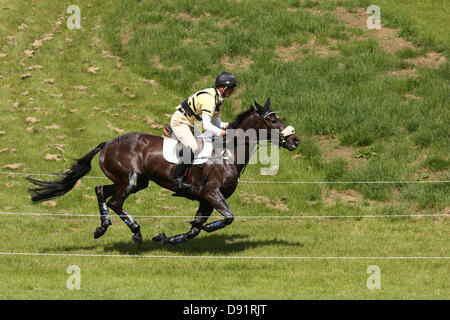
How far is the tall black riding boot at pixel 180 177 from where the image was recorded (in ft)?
40.5

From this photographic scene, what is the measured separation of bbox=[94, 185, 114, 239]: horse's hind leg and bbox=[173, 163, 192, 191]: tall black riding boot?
5.17 feet

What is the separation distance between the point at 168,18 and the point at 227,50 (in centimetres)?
398

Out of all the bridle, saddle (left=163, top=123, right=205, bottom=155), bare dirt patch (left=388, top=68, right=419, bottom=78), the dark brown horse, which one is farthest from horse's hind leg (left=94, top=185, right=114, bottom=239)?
bare dirt patch (left=388, top=68, right=419, bottom=78)

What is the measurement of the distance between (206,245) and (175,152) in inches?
88.0

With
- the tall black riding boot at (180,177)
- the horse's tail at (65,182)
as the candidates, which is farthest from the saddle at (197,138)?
the horse's tail at (65,182)

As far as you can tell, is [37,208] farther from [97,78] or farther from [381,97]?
[381,97]

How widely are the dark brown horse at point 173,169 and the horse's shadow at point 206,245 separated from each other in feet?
1.35

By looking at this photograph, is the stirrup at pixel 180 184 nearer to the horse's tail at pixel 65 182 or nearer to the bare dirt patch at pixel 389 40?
the horse's tail at pixel 65 182

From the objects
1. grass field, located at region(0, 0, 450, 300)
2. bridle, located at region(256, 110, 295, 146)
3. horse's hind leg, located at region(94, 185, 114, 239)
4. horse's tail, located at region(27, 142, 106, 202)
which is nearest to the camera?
grass field, located at region(0, 0, 450, 300)

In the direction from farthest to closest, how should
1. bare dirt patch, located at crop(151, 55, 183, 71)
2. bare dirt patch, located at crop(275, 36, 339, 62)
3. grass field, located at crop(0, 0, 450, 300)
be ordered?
bare dirt patch, located at crop(151, 55, 183, 71) → bare dirt patch, located at crop(275, 36, 339, 62) → grass field, located at crop(0, 0, 450, 300)

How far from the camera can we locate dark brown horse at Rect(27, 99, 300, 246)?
1222cm

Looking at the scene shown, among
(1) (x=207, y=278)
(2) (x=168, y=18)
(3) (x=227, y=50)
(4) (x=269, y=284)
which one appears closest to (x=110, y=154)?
(1) (x=207, y=278)

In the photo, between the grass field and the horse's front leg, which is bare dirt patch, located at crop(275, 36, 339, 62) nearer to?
the grass field

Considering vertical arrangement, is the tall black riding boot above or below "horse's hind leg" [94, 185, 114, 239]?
above
